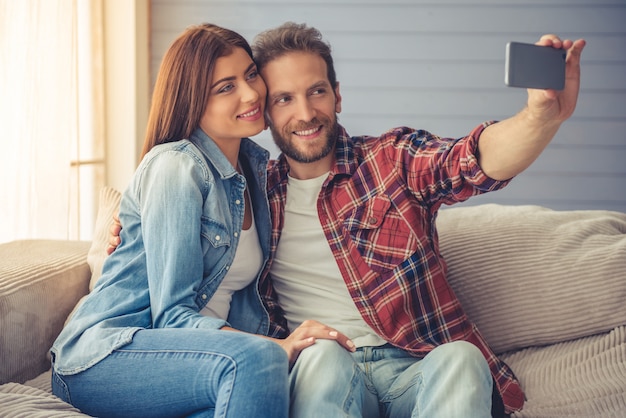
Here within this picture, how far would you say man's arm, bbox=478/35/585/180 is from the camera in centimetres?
137

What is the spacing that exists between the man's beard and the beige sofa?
0.46 metres

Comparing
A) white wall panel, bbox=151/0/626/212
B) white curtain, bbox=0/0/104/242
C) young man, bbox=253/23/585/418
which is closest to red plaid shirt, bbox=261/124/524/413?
young man, bbox=253/23/585/418

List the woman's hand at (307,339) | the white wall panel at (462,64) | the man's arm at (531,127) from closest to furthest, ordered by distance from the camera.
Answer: the man's arm at (531,127), the woman's hand at (307,339), the white wall panel at (462,64)

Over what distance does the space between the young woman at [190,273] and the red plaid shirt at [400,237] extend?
0.48ft

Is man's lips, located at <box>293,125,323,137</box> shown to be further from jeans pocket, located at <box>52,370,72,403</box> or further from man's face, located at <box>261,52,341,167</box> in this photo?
jeans pocket, located at <box>52,370,72,403</box>

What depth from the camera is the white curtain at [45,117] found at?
7.48 feet

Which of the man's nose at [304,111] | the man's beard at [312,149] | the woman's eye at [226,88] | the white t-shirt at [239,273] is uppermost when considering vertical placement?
the woman's eye at [226,88]

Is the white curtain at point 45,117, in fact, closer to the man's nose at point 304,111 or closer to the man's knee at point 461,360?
the man's nose at point 304,111

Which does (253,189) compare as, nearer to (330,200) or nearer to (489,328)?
(330,200)

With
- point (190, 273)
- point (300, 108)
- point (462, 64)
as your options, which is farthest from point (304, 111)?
point (462, 64)

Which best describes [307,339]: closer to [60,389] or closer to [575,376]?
[60,389]

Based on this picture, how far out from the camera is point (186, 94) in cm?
176

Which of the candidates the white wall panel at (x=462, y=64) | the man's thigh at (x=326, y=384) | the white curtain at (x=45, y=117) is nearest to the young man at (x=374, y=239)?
the man's thigh at (x=326, y=384)

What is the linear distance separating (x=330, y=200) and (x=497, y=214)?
59cm
